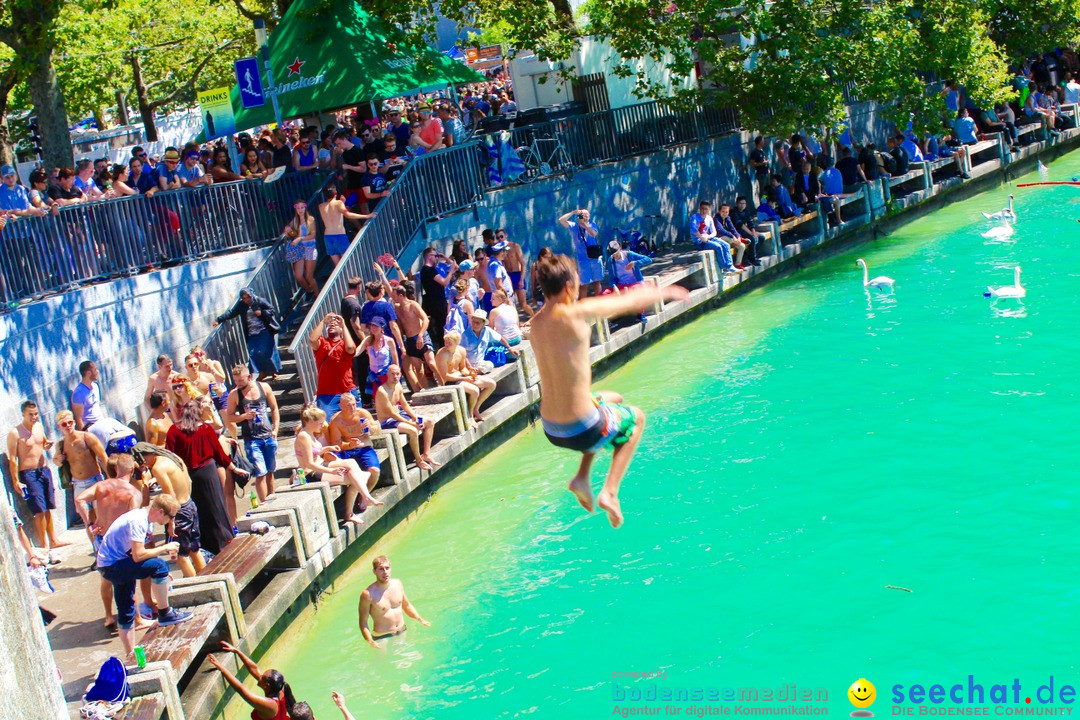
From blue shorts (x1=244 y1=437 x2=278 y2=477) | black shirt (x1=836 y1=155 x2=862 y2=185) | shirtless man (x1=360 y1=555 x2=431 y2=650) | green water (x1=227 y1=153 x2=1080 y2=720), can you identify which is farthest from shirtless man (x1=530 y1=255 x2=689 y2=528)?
black shirt (x1=836 y1=155 x2=862 y2=185)

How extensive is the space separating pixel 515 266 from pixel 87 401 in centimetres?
781

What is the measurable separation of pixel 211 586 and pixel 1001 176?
2754 cm

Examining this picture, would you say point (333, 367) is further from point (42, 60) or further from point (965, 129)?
point (965, 129)

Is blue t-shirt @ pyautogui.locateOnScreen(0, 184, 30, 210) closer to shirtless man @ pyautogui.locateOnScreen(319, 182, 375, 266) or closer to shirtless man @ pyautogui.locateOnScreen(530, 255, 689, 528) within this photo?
shirtless man @ pyautogui.locateOnScreen(319, 182, 375, 266)

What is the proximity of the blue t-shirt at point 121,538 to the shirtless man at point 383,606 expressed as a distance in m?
2.39

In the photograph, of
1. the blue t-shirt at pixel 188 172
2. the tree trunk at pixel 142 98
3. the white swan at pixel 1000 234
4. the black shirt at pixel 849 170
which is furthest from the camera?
the tree trunk at pixel 142 98

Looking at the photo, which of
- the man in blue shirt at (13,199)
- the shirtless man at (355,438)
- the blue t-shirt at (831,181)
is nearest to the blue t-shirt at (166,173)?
the man in blue shirt at (13,199)

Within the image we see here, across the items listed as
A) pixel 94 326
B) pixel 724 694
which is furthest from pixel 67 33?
pixel 724 694

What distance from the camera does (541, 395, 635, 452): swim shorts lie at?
7816mm

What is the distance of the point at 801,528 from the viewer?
13883 mm

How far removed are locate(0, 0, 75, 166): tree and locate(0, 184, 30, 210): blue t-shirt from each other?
5621mm

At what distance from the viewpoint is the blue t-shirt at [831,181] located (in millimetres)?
27172

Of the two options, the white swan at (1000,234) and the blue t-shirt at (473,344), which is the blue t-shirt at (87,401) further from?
the white swan at (1000,234)

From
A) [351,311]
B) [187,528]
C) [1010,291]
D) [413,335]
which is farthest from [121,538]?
[1010,291]
